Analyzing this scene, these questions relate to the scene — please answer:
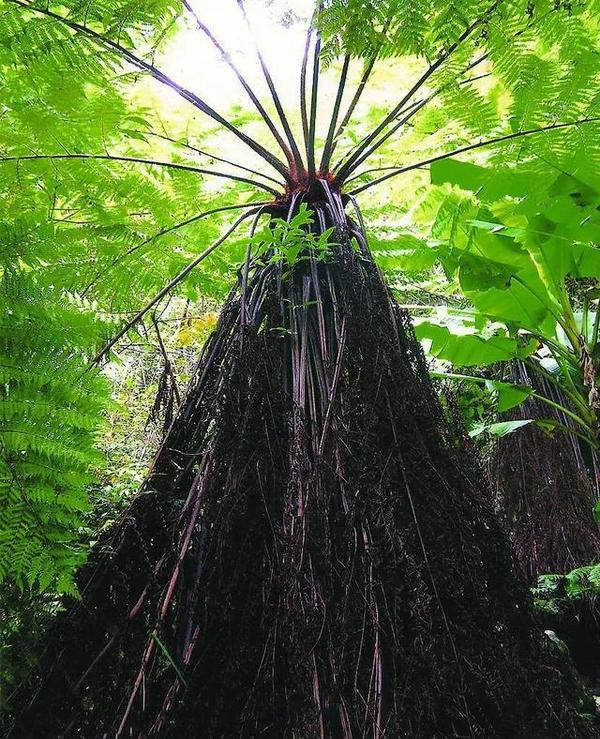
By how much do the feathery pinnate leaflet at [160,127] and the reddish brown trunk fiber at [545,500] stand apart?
139 centimetres

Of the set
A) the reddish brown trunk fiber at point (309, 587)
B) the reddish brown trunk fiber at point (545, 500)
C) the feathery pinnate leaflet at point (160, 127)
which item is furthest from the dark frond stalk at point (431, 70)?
the reddish brown trunk fiber at point (545, 500)

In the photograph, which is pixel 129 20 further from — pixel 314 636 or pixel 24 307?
pixel 314 636

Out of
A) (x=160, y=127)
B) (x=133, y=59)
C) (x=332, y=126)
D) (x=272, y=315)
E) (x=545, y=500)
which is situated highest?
(x=160, y=127)

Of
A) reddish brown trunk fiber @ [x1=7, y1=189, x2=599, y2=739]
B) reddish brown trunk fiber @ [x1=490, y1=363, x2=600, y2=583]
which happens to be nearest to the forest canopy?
reddish brown trunk fiber @ [x1=7, y1=189, x2=599, y2=739]

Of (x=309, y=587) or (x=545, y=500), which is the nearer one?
(x=309, y=587)

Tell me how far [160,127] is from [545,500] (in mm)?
2316

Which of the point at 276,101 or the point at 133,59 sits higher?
the point at 276,101

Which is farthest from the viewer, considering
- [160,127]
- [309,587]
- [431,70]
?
[160,127]

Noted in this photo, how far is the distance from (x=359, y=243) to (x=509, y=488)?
5.47ft

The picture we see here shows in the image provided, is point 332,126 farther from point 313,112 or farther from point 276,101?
point 276,101

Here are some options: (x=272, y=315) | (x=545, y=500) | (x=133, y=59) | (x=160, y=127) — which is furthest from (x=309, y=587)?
(x=545, y=500)

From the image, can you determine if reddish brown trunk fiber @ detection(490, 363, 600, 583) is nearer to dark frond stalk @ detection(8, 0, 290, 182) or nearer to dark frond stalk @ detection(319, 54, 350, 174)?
dark frond stalk @ detection(319, 54, 350, 174)

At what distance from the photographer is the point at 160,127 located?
169cm

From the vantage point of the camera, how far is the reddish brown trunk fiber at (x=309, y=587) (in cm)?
74
